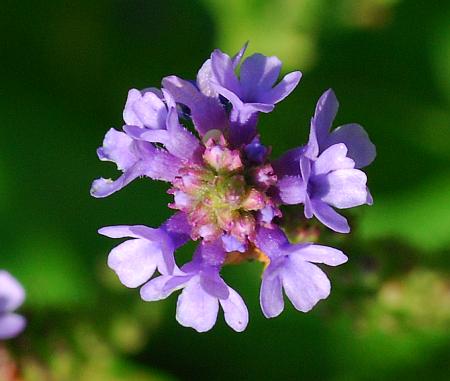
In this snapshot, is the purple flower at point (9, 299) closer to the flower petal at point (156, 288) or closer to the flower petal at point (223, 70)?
the flower petal at point (156, 288)

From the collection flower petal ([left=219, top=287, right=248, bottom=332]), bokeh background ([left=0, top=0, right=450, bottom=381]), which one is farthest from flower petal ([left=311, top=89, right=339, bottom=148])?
bokeh background ([left=0, top=0, right=450, bottom=381])

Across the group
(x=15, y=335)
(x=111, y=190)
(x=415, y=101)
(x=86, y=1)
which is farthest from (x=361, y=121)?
(x=111, y=190)

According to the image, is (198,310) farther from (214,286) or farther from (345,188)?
(345,188)

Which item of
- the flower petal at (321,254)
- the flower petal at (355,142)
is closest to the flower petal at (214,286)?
the flower petal at (321,254)

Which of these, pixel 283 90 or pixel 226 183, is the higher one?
pixel 283 90

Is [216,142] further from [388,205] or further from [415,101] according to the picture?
[415,101]

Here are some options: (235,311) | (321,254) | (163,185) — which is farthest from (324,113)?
(163,185)

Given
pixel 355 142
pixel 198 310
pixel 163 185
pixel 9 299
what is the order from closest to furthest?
pixel 198 310, pixel 355 142, pixel 9 299, pixel 163 185
